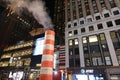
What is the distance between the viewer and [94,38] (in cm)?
2866

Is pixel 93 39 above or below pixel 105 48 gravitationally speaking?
above

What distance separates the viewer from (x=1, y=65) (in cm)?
5412

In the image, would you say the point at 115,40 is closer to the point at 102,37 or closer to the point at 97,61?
the point at 102,37

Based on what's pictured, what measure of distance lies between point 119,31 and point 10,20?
4357cm

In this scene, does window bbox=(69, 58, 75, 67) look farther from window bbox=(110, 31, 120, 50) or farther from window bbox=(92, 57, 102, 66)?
window bbox=(110, 31, 120, 50)

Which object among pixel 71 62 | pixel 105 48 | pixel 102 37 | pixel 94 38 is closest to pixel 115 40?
pixel 105 48

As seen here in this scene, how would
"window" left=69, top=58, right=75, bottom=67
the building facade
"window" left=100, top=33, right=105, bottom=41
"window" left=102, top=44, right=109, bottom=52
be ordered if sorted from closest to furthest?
the building facade
"window" left=102, top=44, right=109, bottom=52
"window" left=100, top=33, right=105, bottom=41
"window" left=69, top=58, right=75, bottom=67

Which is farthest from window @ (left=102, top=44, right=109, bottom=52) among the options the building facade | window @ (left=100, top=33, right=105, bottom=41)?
window @ (left=100, top=33, right=105, bottom=41)

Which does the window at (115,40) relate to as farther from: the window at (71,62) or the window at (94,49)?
the window at (71,62)

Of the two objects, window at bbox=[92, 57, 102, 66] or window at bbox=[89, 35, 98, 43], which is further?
window at bbox=[89, 35, 98, 43]

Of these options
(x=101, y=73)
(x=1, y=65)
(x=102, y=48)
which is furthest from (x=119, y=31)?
(x=1, y=65)

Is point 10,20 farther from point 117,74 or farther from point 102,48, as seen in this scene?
point 117,74

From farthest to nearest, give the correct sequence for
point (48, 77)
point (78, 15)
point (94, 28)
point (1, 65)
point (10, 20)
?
point (1, 65) < point (10, 20) < point (78, 15) < point (94, 28) < point (48, 77)

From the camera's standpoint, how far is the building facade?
24.2 m
